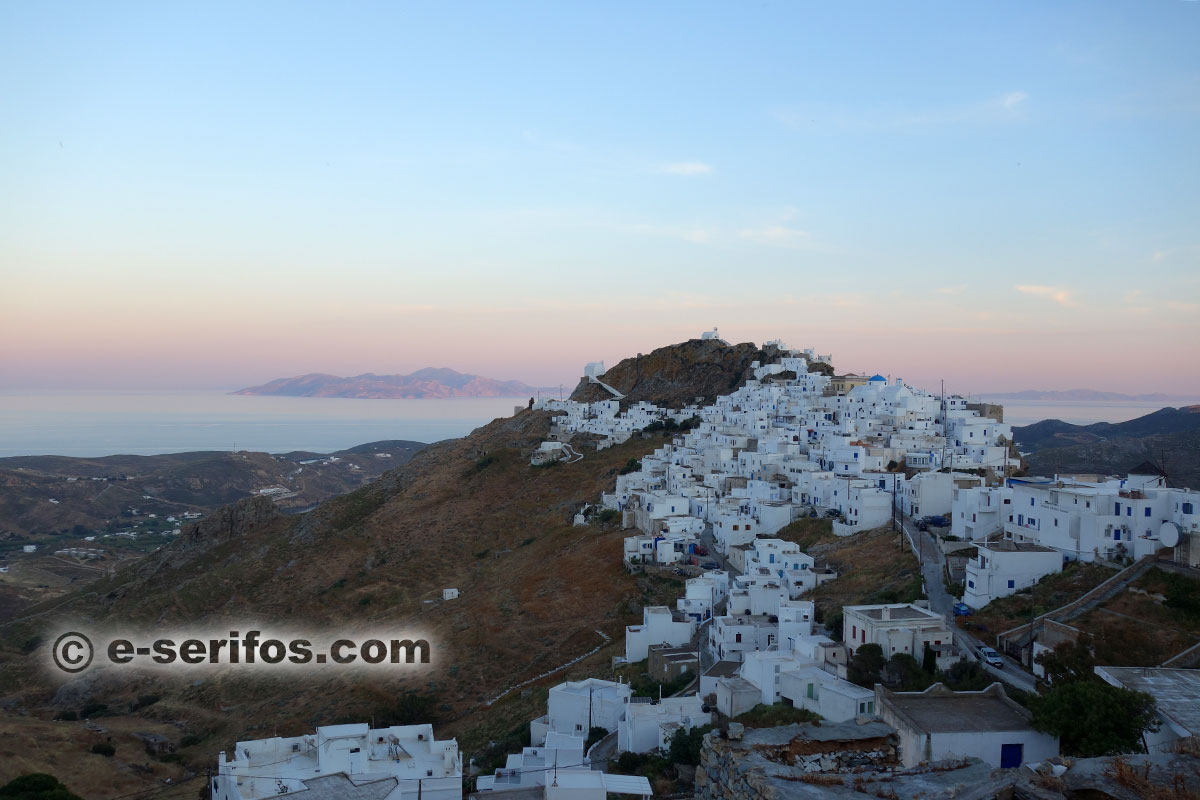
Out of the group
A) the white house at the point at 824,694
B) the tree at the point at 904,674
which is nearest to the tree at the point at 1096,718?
the white house at the point at 824,694

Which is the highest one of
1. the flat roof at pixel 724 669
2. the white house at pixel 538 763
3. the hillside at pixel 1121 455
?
the hillside at pixel 1121 455

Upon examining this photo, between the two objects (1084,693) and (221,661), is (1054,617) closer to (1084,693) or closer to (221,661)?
(1084,693)

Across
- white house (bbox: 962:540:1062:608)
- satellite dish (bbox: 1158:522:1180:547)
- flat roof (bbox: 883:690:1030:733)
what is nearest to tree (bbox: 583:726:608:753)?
flat roof (bbox: 883:690:1030:733)

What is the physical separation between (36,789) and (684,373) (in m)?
62.3

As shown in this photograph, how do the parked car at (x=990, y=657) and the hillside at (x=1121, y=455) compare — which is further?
the hillside at (x=1121, y=455)

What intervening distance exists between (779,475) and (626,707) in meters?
22.3

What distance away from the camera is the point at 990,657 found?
1836cm

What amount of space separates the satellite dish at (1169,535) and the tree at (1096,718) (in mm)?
10085

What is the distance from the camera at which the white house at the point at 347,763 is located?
17.2 metres

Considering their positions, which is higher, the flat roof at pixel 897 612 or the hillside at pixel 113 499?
the flat roof at pixel 897 612

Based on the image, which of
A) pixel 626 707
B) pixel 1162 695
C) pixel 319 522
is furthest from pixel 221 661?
pixel 1162 695

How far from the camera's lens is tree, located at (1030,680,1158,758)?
473 inches

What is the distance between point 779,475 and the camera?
41.3 meters

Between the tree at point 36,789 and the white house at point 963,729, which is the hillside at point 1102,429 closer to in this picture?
the white house at point 963,729
